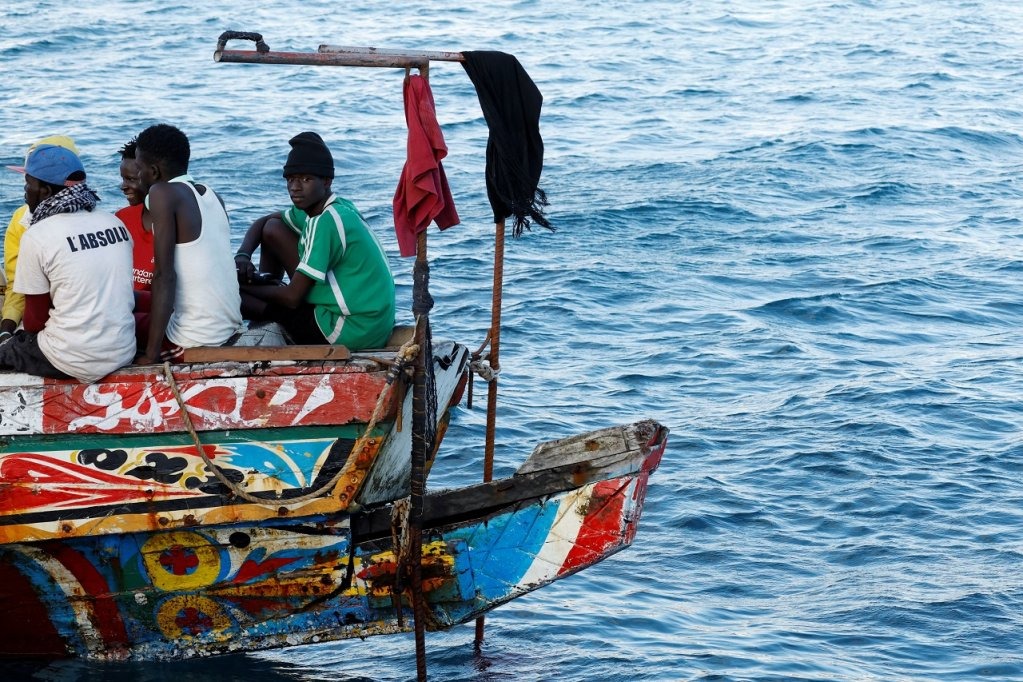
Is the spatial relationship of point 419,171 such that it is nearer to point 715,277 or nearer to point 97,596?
point 97,596

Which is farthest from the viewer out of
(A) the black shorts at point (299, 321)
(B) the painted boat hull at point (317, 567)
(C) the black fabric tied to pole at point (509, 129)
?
(A) the black shorts at point (299, 321)

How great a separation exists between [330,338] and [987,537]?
4.20 meters

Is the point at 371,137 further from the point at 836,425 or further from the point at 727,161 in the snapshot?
the point at 836,425

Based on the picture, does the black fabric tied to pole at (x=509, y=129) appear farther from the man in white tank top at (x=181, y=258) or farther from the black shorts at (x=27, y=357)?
the black shorts at (x=27, y=357)

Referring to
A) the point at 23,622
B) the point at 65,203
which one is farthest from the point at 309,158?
the point at 23,622

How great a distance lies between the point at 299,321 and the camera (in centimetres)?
565

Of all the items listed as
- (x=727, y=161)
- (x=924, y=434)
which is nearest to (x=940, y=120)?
(x=727, y=161)

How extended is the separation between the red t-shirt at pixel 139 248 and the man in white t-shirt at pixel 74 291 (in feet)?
1.36

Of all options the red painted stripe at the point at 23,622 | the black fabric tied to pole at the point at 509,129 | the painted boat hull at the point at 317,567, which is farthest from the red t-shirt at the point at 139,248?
the black fabric tied to pole at the point at 509,129

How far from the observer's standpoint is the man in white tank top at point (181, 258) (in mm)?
5059

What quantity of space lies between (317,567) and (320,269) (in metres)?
1.26

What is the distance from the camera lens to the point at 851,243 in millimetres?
13062

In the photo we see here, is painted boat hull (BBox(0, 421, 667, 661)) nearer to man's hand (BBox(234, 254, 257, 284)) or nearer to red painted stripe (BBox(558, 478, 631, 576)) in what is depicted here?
red painted stripe (BBox(558, 478, 631, 576))

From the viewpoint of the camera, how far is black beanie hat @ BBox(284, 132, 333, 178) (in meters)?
5.38
